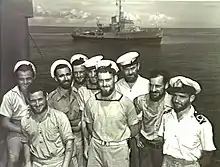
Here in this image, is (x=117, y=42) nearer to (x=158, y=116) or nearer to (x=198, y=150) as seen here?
(x=158, y=116)

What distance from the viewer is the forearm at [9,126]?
56.8 inches

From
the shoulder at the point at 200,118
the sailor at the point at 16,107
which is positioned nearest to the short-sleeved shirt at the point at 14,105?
the sailor at the point at 16,107

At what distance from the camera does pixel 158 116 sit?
141 centimetres

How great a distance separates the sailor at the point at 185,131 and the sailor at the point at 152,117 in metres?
0.02

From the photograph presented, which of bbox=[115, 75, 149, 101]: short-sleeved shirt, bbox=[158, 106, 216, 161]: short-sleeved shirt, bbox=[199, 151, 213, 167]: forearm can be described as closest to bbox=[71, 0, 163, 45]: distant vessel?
bbox=[115, 75, 149, 101]: short-sleeved shirt

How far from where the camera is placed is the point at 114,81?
141cm

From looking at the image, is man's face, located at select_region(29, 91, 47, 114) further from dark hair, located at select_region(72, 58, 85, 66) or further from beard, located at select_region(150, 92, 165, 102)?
beard, located at select_region(150, 92, 165, 102)

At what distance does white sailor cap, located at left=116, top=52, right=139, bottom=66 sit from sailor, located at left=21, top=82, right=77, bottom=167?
21cm

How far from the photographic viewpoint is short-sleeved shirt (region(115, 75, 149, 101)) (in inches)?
55.7

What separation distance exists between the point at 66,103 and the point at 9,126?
6.7 inches

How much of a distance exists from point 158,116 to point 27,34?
420mm

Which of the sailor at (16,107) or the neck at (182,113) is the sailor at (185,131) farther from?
the sailor at (16,107)

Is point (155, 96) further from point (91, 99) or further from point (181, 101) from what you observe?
point (91, 99)

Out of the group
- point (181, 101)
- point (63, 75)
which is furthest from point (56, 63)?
point (181, 101)
